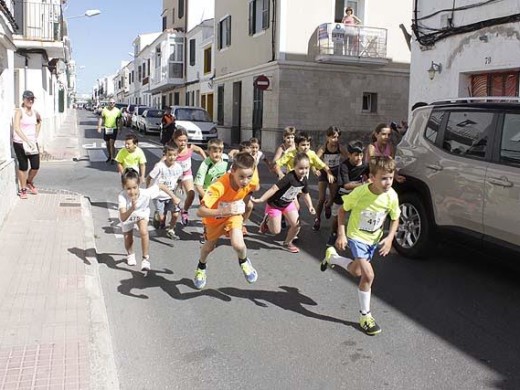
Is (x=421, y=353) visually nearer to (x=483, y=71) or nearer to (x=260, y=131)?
(x=483, y=71)

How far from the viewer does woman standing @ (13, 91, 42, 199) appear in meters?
9.20

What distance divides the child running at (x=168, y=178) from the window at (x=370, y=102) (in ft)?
52.3

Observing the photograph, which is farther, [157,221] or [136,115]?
[136,115]

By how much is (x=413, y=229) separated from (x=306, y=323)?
2384 millimetres

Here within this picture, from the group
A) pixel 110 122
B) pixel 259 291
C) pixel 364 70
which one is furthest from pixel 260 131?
pixel 259 291

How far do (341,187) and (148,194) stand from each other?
8.13 ft

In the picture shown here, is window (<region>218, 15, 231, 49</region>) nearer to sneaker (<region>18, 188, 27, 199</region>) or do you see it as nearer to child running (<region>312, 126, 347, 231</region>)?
sneaker (<region>18, 188, 27, 199</region>)

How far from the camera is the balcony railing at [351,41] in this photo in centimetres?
2062

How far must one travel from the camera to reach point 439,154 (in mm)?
6008

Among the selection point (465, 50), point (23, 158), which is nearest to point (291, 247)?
point (23, 158)

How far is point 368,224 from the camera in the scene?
454 centimetres

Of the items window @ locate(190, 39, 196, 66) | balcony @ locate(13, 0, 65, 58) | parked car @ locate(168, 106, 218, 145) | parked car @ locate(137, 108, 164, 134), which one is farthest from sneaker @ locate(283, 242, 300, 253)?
window @ locate(190, 39, 196, 66)

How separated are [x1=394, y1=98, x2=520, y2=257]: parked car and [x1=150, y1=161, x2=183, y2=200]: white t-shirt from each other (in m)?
2.81

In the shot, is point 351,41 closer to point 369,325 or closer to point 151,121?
point 151,121
